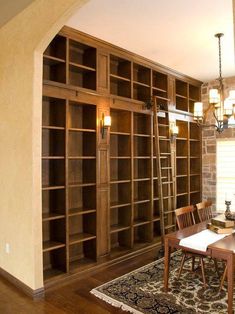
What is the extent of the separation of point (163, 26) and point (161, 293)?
3.18 m

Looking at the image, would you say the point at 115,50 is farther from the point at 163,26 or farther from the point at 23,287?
the point at 23,287

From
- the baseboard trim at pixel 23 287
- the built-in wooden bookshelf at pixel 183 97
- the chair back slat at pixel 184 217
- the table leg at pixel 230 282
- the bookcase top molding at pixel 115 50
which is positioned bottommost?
the baseboard trim at pixel 23 287

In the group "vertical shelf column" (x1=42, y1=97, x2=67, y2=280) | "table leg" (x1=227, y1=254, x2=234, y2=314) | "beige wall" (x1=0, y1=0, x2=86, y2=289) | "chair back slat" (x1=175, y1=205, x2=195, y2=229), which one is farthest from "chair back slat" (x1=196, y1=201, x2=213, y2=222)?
"beige wall" (x1=0, y1=0, x2=86, y2=289)

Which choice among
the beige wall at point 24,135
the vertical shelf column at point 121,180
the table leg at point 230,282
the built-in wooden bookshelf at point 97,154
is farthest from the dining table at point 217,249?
the beige wall at point 24,135

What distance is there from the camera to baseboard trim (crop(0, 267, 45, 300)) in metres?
3.05

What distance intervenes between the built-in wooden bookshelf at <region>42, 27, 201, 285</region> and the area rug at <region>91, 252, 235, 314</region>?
59 cm

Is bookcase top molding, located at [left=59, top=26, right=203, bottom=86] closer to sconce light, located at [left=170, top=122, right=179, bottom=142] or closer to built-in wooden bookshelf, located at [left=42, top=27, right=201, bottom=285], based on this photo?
built-in wooden bookshelf, located at [left=42, top=27, right=201, bottom=285]

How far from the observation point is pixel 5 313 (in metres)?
2.75

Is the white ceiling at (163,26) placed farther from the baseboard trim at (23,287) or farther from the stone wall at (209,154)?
the baseboard trim at (23,287)

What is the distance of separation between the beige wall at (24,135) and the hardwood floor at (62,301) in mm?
169

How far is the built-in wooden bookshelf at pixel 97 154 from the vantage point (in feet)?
11.8

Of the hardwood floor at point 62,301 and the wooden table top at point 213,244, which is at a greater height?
the wooden table top at point 213,244

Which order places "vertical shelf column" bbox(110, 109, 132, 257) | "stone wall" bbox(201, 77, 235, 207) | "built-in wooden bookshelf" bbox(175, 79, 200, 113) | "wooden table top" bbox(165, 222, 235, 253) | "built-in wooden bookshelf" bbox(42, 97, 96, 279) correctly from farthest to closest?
"stone wall" bbox(201, 77, 235, 207) < "built-in wooden bookshelf" bbox(175, 79, 200, 113) < "vertical shelf column" bbox(110, 109, 132, 257) < "built-in wooden bookshelf" bbox(42, 97, 96, 279) < "wooden table top" bbox(165, 222, 235, 253)

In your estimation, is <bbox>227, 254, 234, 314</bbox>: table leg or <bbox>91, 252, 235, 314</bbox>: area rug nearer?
<bbox>227, 254, 234, 314</bbox>: table leg
